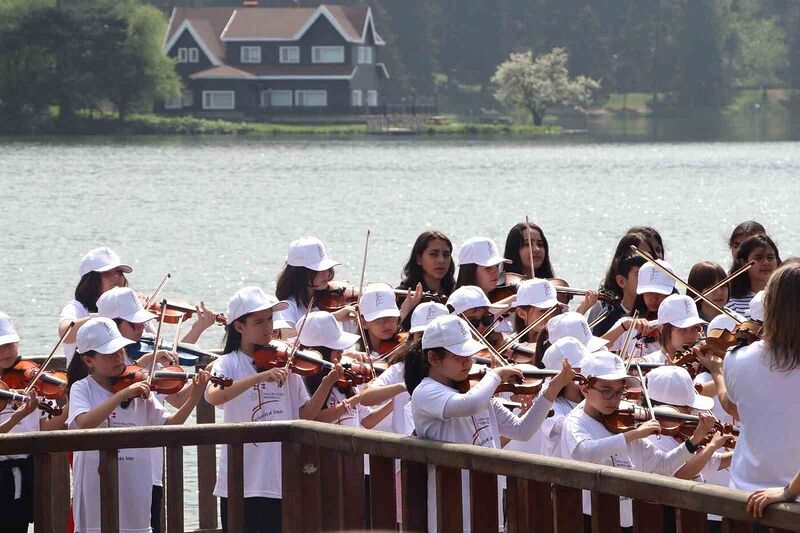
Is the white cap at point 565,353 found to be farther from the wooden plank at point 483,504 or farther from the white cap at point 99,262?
the white cap at point 99,262

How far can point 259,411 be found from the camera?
820 centimetres

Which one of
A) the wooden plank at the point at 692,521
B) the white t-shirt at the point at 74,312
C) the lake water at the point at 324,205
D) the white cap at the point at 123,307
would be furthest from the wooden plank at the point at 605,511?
the lake water at the point at 324,205

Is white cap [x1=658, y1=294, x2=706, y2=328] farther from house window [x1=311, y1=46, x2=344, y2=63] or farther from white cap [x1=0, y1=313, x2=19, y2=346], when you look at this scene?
house window [x1=311, y1=46, x2=344, y2=63]

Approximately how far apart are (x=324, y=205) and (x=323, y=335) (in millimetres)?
42552

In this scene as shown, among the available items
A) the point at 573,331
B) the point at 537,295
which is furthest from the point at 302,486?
the point at 537,295

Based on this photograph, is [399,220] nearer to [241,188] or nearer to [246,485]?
[241,188]

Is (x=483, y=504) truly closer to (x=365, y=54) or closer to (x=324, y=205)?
(x=324, y=205)

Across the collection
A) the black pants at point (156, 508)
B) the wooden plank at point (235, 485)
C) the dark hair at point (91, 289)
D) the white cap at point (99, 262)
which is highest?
the white cap at point (99, 262)

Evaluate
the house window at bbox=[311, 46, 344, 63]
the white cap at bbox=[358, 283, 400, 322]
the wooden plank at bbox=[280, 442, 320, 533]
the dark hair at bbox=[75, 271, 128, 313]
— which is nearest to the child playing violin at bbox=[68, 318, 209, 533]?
the wooden plank at bbox=[280, 442, 320, 533]

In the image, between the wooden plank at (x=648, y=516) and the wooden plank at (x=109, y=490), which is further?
the wooden plank at (x=109, y=490)

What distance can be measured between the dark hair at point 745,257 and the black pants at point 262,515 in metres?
3.37

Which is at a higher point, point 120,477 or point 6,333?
point 6,333

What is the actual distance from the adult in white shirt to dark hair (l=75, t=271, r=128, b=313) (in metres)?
4.72

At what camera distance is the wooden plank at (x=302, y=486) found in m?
7.43
